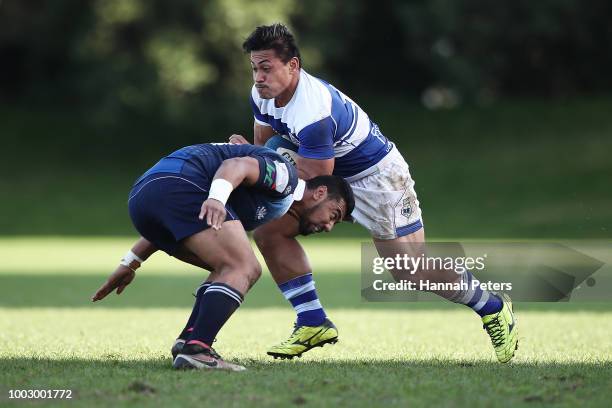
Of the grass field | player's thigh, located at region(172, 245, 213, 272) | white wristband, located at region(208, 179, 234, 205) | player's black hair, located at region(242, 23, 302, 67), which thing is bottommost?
the grass field

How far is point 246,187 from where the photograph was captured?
22.3 feet

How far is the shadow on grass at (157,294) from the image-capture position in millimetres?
12750

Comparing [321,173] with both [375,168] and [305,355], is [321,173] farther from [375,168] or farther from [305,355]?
[305,355]

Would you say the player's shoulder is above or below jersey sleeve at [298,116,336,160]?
above

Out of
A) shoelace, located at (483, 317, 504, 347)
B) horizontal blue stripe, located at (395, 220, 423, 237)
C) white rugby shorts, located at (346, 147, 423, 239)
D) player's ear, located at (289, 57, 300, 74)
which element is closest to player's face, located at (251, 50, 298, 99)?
player's ear, located at (289, 57, 300, 74)

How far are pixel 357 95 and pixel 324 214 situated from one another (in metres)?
31.1

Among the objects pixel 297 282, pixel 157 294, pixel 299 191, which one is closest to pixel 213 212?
pixel 299 191

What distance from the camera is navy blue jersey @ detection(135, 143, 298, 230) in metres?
6.61

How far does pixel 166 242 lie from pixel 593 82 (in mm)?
34860

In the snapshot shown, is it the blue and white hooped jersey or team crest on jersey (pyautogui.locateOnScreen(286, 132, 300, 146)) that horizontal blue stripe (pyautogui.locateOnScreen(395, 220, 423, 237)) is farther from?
team crest on jersey (pyautogui.locateOnScreen(286, 132, 300, 146))

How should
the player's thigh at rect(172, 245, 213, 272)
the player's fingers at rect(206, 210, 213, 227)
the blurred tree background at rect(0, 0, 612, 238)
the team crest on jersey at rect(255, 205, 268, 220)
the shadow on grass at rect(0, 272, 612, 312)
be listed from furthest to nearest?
the blurred tree background at rect(0, 0, 612, 238) → the shadow on grass at rect(0, 272, 612, 312) → the team crest on jersey at rect(255, 205, 268, 220) → the player's thigh at rect(172, 245, 213, 272) → the player's fingers at rect(206, 210, 213, 227)

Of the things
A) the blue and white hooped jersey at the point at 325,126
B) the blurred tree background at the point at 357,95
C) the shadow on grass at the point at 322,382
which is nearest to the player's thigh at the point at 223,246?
the shadow on grass at the point at 322,382

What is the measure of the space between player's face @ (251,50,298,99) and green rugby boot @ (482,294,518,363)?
2.25m

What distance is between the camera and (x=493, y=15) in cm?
3684
